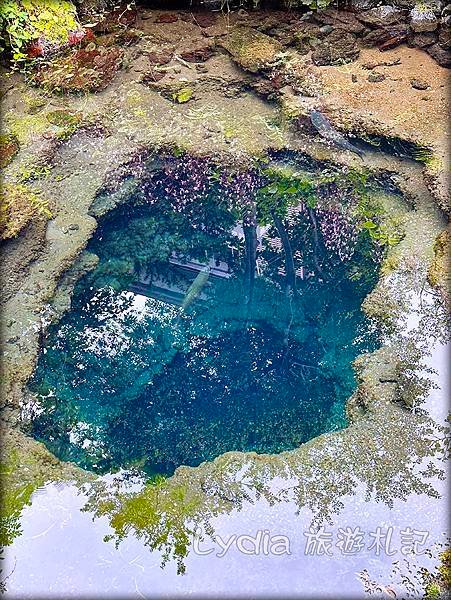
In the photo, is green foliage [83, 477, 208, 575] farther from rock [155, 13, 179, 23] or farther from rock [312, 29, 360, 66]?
rock [155, 13, 179, 23]

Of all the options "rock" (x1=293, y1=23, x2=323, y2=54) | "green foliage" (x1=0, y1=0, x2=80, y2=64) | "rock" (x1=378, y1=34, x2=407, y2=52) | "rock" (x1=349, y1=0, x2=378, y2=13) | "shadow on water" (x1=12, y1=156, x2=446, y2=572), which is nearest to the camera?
"shadow on water" (x1=12, y1=156, x2=446, y2=572)

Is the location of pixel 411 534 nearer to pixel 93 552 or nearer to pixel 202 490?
pixel 202 490

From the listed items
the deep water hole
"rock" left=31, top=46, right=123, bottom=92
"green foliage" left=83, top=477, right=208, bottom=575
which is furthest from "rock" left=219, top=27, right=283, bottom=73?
"green foliage" left=83, top=477, right=208, bottom=575

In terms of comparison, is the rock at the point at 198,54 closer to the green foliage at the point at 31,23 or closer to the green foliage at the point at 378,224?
the green foliage at the point at 31,23

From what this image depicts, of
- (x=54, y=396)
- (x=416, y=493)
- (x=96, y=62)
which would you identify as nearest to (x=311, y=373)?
(x=416, y=493)

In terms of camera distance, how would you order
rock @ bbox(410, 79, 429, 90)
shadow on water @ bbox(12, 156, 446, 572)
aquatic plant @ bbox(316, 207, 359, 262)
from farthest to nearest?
rock @ bbox(410, 79, 429, 90), aquatic plant @ bbox(316, 207, 359, 262), shadow on water @ bbox(12, 156, 446, 572)

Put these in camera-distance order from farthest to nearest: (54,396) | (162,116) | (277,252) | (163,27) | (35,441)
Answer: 1. (163,27)
2. (162,116)
3. (277,252)
4. (54,396)
5. (35,441)
